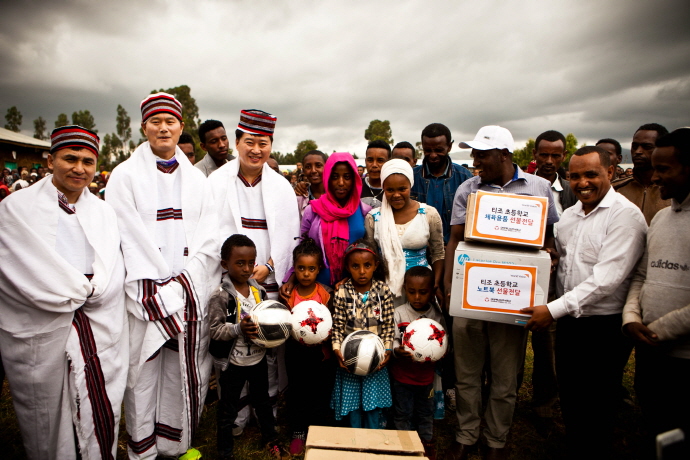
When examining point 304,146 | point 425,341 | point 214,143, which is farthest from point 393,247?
point 304,146

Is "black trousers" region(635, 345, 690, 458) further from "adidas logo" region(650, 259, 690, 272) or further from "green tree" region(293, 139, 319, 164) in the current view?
"green tree" region(293, 139, 319, 164)

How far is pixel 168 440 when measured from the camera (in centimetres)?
306

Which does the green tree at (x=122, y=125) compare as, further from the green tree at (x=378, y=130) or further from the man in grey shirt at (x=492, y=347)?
the man in grey shirt at (x=492, y=347)

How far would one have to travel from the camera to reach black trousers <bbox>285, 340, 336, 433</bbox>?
3221 millimetres

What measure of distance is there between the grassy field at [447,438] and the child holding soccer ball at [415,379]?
0.43 m

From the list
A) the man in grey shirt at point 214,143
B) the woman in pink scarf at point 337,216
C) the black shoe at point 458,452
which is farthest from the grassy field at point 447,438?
the man in grey shirt at point 214,143

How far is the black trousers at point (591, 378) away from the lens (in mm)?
Answer: 2664

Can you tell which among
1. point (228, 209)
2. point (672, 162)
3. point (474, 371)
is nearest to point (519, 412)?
point (474, 371)

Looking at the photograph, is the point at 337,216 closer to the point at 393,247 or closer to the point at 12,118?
the point at 393,247

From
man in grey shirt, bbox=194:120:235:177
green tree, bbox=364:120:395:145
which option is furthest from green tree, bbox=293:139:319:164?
man in grey shirt, bbox=194:120:235:177

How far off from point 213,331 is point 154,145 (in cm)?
153

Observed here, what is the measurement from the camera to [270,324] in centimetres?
277

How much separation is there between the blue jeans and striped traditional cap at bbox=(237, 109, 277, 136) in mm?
2524

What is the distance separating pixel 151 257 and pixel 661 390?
355cm
